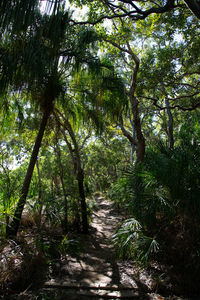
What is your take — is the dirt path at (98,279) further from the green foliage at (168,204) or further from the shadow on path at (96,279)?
the green foliage at (168,204)

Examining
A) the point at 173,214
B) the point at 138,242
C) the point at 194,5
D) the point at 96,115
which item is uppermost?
the point at 194,5

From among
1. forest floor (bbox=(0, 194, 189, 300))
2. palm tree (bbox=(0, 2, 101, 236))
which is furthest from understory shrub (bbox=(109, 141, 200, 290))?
palm tree (bbox=(0, 2, 101, 236))

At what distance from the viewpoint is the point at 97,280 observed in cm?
401

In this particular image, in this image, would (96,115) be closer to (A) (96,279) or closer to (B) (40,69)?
(B) (40,69)

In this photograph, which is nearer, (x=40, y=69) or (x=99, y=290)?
(x=99, y=290)

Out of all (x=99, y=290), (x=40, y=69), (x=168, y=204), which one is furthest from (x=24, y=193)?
(x=168, y=204)

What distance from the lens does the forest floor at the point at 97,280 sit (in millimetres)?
3477

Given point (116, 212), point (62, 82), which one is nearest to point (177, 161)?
point (62, 82)

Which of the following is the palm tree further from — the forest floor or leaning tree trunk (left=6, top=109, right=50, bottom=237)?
the forest floor

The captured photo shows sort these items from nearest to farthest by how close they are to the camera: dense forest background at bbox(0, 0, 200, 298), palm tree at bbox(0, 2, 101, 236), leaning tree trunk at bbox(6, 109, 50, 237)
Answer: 1. dense forest background at bbox(0, 0, 200, 298)
2. palm tree at bbox(0, 2, 101, 236)
3. leaning tree trunk at bbox(6, 109, 50, 237)

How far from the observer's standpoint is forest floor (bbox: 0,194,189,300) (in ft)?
11.4

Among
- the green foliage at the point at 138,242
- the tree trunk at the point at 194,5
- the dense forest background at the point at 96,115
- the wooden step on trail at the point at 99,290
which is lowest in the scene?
the wooden step on trail at the point at 99,290

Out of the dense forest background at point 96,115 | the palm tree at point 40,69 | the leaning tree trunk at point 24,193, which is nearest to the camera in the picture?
the dense forest background at point 96,115

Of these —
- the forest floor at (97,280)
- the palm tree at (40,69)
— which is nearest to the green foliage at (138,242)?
the forest floor at (97,280)
